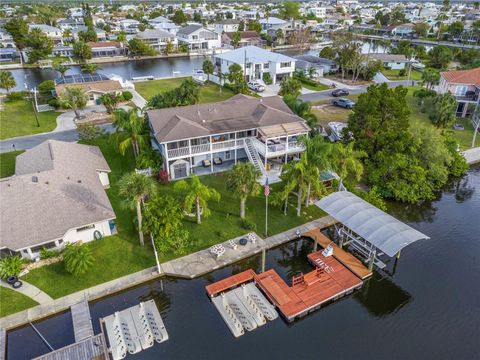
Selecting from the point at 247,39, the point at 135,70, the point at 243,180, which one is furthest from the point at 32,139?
the point at 247,39

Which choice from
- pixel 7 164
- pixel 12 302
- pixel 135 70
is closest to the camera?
pixel 12 302

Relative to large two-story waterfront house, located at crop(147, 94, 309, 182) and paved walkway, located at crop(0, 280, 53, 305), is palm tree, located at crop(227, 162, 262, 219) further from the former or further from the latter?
paved walkway, located at crop(0, 280, 53, 305)

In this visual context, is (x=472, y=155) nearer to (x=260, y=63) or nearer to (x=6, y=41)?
(x=260, y=63)

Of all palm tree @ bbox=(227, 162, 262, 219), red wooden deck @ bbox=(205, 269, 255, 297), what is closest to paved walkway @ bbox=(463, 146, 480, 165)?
palm tree @ bbox=(227, 162, 262, 219)

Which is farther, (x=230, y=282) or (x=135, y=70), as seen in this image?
(x=135, y=70)

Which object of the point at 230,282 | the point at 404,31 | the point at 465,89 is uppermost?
the point at 465,89

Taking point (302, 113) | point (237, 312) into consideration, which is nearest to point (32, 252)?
point (237, 312)

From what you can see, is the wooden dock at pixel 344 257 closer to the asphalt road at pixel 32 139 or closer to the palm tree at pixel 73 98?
the asphalt road at pixel 32 139

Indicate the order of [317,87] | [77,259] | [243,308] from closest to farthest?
[243,308] → [77,259] → [317,87]
